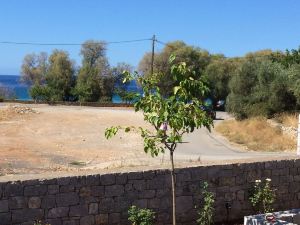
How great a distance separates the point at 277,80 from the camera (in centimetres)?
3234

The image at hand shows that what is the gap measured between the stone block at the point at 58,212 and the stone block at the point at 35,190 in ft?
1.07

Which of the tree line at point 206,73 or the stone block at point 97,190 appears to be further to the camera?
the tree line at point 206,73

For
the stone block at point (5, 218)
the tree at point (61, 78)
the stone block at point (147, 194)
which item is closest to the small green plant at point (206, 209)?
the stone block at point (147, 194)

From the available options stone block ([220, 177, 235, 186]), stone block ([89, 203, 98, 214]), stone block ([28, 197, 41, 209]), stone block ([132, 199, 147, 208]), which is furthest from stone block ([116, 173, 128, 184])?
stone block ([220, 177, 235, 186])

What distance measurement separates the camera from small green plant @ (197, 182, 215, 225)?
7.63 meters

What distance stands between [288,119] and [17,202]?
25.2m

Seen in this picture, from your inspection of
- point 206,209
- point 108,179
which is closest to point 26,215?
point 108,179

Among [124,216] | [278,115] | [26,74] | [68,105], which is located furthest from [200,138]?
[26,74]

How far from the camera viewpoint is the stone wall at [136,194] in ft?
22.5

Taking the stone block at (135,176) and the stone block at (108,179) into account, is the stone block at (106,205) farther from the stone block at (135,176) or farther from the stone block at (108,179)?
the stone block at (135,176)

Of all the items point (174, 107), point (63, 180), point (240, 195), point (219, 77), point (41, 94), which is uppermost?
point (219, 77)

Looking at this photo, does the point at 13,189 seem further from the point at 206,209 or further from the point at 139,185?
the point at 206,209

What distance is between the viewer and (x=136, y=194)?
7707 mm

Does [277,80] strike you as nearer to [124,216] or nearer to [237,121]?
[237,121]
